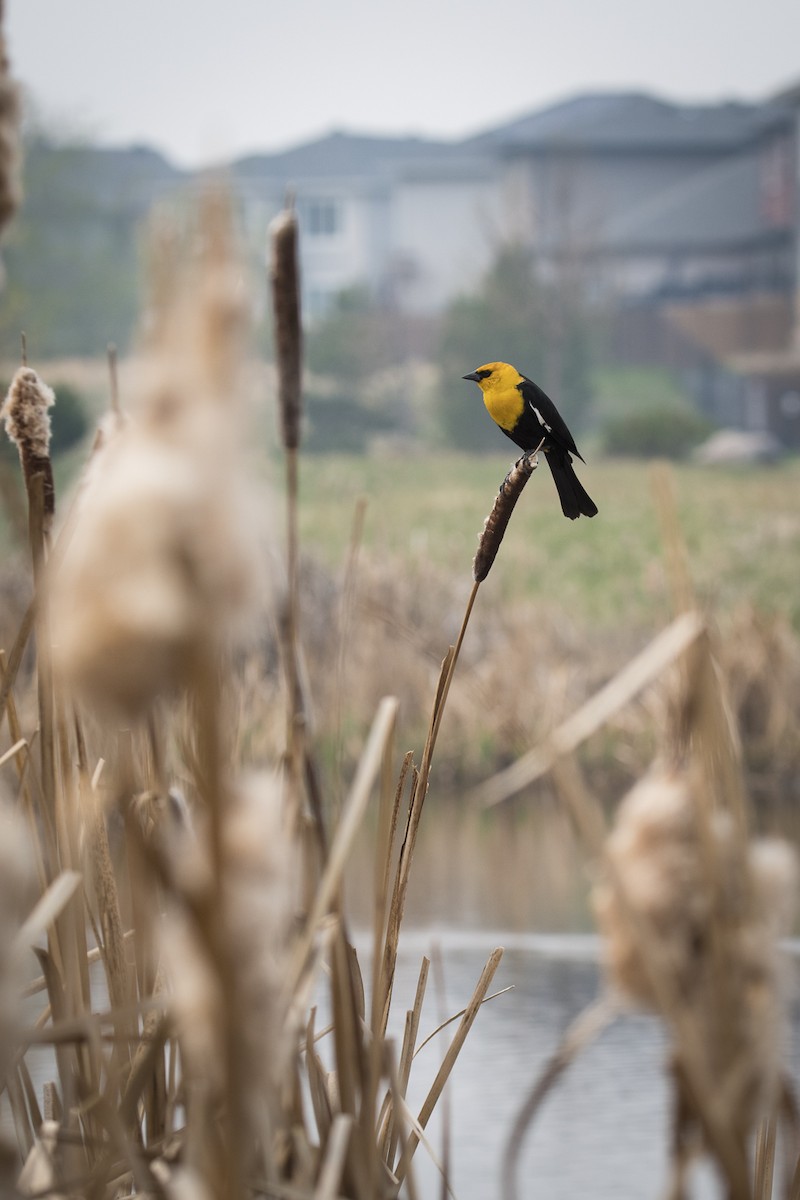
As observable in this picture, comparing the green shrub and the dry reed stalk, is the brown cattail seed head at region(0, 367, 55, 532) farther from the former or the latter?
the green shrub

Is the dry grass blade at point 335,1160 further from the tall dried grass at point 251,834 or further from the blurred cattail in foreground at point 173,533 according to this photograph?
the blurred cattail in foreground at point 173,533

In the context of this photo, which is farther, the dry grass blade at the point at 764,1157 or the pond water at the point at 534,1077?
the pond water at the point at 534,1077

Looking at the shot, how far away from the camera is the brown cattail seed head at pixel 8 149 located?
0.37 meters

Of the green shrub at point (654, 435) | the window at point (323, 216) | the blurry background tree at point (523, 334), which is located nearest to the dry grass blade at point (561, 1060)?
the green shrub at point (654, 435)

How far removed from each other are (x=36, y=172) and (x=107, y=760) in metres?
16.5

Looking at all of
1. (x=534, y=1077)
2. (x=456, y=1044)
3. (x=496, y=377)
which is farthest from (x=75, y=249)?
(x=456, y=1044)

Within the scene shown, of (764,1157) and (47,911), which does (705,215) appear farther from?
(47,911)

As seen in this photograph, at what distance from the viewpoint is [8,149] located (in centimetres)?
37

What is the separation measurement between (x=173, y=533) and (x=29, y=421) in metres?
0.24

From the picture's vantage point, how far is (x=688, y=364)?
16.1 m

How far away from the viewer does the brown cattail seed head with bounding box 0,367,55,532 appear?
1.57 ft

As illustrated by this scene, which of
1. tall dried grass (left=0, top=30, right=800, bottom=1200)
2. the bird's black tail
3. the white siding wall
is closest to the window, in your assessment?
the white siding wall

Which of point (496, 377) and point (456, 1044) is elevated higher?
point (496, 377)

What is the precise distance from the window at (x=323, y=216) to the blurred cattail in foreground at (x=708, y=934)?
20.5 metres
